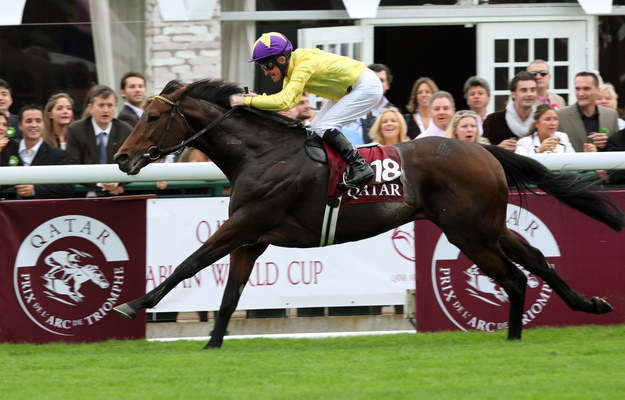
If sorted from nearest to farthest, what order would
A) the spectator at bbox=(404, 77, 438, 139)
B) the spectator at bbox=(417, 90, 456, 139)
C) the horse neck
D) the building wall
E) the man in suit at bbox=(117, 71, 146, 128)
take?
the horse neck
the spectator at bbox=(417, 90, 456, 139)
the man in suit at bbox=(117, 71, 146, 128)
the spectator at bbox=(404, 77, 438, 139)
the building wall

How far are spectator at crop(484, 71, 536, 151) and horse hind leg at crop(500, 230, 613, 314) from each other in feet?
6.44

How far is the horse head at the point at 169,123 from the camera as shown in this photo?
19.5 feet

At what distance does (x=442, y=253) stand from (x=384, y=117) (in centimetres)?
142

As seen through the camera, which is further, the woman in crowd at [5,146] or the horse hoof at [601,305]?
the woman in crowd at [5,146]

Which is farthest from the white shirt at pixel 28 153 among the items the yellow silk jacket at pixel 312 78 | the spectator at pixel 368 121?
the spectator at pixel 368 121

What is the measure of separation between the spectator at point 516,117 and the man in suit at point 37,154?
3.68 metres

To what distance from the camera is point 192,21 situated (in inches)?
413

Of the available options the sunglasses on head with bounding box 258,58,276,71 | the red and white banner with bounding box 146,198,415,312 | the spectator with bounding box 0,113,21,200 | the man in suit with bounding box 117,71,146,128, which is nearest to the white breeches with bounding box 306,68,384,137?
the sunglasses on head with bounding box 258,58,276,71

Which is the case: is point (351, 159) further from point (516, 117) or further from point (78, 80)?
point (78, 80)

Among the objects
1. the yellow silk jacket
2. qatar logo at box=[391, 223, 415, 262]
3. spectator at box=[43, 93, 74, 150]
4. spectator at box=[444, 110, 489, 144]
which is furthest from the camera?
spectator at box=[43, 93, 74, 150]

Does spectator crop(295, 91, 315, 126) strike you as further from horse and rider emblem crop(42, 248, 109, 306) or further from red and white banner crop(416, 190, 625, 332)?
horse and rider emblem crop(42, 248, 109, 306)

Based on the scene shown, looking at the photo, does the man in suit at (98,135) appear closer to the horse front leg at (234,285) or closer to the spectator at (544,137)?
the horse front leg at (234,285)

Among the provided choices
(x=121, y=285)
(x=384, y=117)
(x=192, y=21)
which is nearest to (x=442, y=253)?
(x=384, y=117)

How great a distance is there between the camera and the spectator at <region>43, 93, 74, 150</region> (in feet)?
26.7
